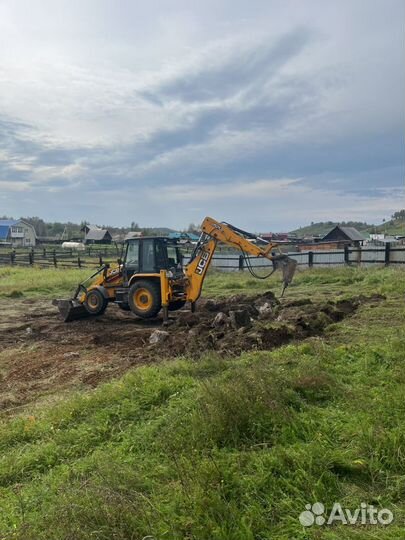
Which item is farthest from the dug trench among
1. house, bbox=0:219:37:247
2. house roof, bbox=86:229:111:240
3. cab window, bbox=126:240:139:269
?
house, bbox=0:219:37:247

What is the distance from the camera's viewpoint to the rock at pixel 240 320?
31.6 feet

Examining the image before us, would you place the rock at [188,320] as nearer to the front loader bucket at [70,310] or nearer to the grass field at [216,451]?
the front loader bucket at [70,310]

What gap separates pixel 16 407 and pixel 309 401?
13.0 ft

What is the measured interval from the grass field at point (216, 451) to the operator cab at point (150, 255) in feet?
19.7

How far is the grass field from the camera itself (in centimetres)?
302

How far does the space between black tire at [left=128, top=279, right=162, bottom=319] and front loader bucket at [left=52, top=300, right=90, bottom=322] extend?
1.74 metres

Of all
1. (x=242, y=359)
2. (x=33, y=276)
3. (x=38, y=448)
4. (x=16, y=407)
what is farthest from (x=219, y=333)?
(x=33, y=276)

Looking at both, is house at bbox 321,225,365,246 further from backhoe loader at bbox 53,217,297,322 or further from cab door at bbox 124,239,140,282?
cab door at bbox 124,239,140,282

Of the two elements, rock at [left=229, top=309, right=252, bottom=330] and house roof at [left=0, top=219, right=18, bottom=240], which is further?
house roof at [left=0, top=219, right=18, bottom=240]

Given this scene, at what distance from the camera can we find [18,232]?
95.4m

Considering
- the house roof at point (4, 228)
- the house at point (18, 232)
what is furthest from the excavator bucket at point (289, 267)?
the house roof at point (4, 228)

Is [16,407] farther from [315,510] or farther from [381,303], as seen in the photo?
[381,303]

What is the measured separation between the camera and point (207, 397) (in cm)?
473

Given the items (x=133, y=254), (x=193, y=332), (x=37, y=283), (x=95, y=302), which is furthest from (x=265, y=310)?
(x=37, y=283)
